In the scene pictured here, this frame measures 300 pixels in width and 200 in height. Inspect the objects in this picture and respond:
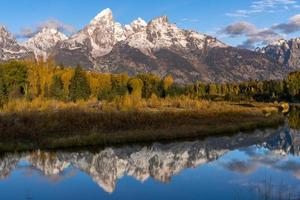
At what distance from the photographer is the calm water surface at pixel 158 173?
23266 mm

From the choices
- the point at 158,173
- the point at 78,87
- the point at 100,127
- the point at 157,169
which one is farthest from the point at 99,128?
the point at 78,87

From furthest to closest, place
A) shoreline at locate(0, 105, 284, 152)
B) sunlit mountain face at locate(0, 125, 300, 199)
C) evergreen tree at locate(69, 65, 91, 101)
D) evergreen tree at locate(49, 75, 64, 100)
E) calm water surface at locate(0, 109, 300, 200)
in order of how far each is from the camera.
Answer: evergreen tree at locate(69, 65, 91, 101) < evergreen tree at locate(49, 75, 64, 100) < shoreline at locate(0, 105, 284, 152) < sunlit mountain face at locate(0, 125, 300, 199) < calm water surface at locate(0, 109, 300, 200)

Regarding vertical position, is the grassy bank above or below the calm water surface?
→ above

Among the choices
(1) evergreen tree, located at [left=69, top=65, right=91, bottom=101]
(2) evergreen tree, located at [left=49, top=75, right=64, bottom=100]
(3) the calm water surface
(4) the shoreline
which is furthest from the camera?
(1) evergreen tree, located at [left=69, top=65, right=91, bottom=101]

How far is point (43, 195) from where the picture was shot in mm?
23266

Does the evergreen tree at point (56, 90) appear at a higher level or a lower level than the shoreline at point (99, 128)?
higher

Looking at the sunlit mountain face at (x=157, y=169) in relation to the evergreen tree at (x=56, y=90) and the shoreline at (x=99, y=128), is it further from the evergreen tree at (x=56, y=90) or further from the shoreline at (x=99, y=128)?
the evergreen tree at (x=56, y=90)

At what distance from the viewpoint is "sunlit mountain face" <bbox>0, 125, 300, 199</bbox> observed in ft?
80.2

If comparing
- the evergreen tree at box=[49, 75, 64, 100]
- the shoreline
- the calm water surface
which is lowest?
the calm water surface

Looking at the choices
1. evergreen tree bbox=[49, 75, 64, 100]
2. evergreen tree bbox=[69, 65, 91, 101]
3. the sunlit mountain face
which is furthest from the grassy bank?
Result: evergreen tree bbox=[69, 65, 91, 101]

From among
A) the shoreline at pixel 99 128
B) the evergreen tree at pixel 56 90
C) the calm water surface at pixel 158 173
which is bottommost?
the calm water surface at pixel 158 173

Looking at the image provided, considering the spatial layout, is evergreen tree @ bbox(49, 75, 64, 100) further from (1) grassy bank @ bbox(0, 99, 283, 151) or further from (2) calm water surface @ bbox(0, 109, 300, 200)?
(2) calm water surface @ bbox(0, 109, 300, 200)

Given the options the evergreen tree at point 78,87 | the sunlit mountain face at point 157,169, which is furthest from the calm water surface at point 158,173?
the evergreen tree at point 78,87

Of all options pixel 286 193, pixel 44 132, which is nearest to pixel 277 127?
pixel 44 132
